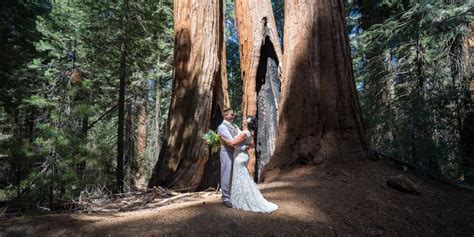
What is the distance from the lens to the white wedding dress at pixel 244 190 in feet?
14.0

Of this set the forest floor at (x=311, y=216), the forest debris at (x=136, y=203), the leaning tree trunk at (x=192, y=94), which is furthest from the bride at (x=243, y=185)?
the leaning tree trunk at (x=192, y=94)

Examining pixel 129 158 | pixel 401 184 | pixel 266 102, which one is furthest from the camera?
pixel 129 158

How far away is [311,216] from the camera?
421 cm

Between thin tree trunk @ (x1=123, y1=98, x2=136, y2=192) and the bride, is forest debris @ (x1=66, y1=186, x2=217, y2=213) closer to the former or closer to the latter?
the bride

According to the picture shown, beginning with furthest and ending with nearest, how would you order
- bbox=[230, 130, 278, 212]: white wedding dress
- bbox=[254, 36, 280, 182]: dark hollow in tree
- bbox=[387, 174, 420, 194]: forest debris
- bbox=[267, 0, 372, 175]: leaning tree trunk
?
1. bbox=[254, 36, 280, 182]: dark hollow in tree
2. bbox=[267, 0, 372, 175]: leaning tree trunk
3. bbox=[387, 174, 420, 194]: forest debris
4. bbox=[230, 130, 278, 212]: white wedding dress

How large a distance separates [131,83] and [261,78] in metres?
9.28

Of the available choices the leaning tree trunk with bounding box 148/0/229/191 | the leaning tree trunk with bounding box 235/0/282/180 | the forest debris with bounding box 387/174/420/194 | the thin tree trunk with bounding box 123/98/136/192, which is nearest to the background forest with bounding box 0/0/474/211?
the thin tree trunk with bounding box 123/98/136/192

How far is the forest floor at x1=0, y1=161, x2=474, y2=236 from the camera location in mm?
3785

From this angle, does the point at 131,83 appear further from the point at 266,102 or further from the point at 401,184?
the point at 401,184

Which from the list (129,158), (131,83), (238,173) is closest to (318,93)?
(238,173)

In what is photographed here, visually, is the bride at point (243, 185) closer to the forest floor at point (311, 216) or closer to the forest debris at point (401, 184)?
the forest floor at point (311, 216)

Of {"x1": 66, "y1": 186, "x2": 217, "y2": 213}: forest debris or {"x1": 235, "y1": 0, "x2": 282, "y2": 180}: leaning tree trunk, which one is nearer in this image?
{"x1": 66, "y1": 186, "x2": 217, "y2": 213}: forest debris

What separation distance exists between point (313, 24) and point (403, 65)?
5611 millimetres

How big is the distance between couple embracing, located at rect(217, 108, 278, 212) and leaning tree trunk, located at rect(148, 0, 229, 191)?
2931 millimetres
